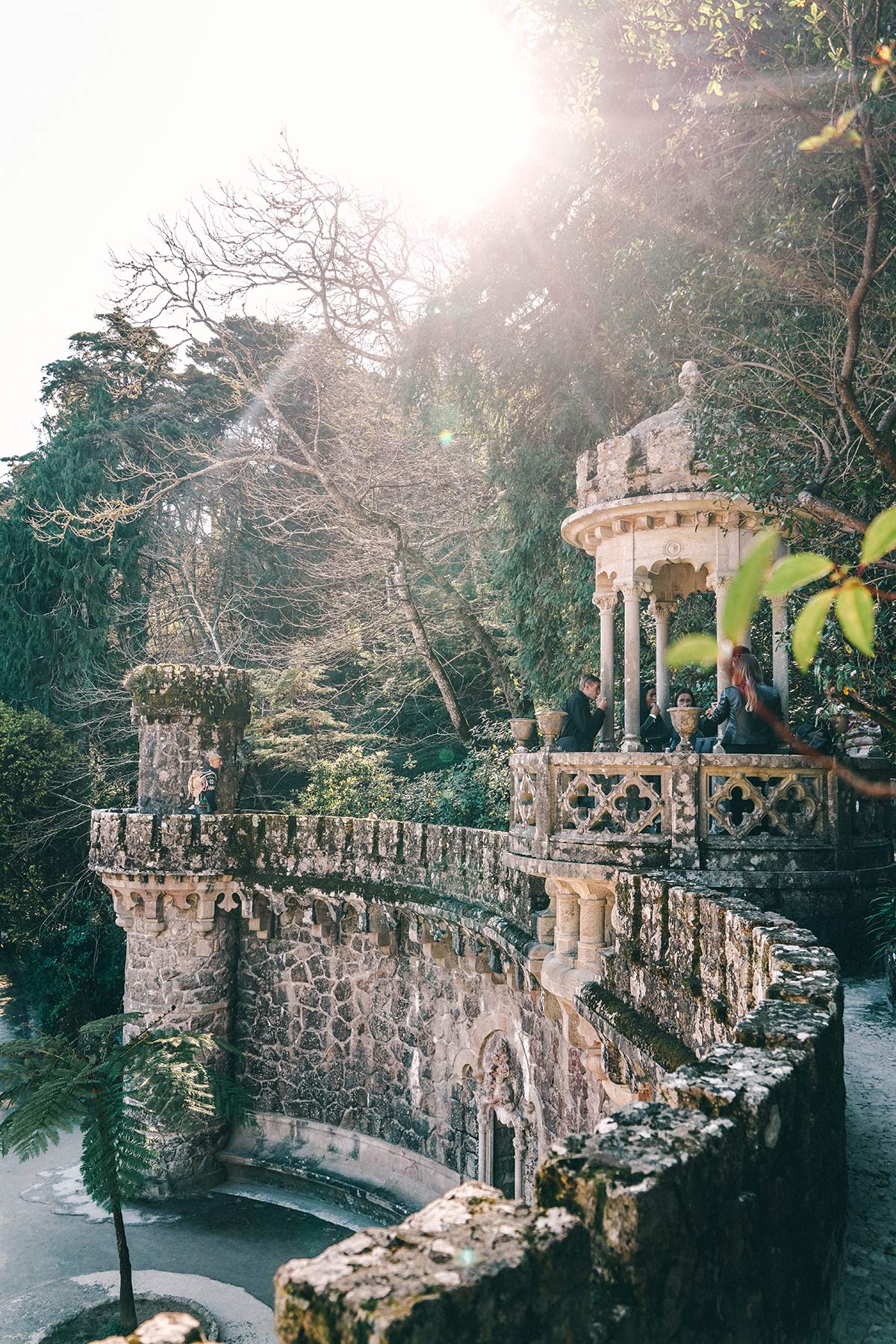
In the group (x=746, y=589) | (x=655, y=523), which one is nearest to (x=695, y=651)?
(x=746, y=589)

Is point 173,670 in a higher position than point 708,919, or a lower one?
higher

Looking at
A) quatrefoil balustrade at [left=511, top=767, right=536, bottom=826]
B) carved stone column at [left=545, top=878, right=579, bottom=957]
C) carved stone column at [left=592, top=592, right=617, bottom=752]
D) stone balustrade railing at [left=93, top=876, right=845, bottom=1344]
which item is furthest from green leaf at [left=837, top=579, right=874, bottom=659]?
carved stone column at [left=592, top=592, right=617, bottom=752]

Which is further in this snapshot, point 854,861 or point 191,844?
point 191,844

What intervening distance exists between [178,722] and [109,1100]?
5658 mm

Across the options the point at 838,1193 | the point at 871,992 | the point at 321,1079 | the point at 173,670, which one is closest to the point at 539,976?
the point at 871,992

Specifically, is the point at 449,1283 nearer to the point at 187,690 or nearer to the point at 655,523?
the point at 655,523

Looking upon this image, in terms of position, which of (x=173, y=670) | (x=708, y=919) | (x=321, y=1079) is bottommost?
(x=321, y=1079)

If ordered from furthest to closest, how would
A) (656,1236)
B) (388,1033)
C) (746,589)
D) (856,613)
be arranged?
(388,1033) < (656,1236) < (856,613) < (746,589)

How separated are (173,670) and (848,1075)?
12.5m

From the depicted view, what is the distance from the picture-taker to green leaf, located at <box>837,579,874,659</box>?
1.41 metres

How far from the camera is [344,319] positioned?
2038 cm

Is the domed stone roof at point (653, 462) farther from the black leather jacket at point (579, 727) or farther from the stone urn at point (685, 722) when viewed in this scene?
the stone urn at point (685, 722)

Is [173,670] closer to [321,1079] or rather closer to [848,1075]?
[321,1079]

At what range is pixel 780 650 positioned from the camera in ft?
27.3
